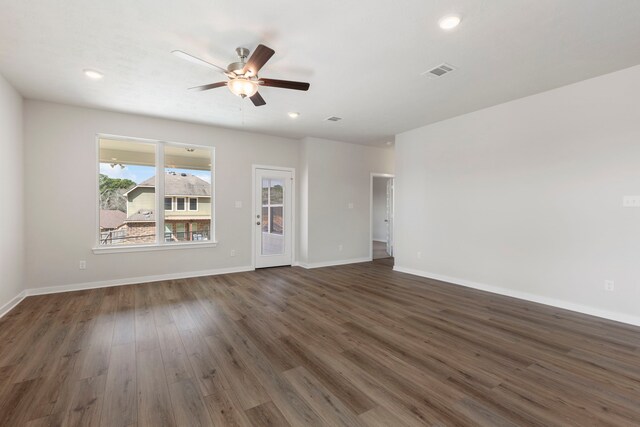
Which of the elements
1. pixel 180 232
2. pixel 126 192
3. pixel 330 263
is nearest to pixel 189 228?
pixel 180 232

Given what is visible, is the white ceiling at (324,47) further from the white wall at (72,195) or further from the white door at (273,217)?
the white door at (273,217)

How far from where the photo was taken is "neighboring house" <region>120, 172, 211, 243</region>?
4.92 meters

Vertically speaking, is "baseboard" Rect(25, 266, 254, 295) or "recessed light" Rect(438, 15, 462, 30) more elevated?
"recessed light" Rect(438, 15, 462, 30)

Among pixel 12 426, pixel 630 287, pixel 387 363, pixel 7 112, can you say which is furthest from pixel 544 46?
pixel 7 112

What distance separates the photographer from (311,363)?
7.66 feet

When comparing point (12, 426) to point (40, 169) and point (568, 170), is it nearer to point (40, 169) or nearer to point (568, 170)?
point (40, 169)

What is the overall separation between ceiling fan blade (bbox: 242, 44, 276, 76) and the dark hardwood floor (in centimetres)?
258

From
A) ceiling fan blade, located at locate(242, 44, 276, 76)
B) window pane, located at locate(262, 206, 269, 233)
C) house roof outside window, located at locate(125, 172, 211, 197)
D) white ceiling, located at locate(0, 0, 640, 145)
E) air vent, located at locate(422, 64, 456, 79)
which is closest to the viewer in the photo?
white ceiling, located at locate(0, 0, 640, 145)

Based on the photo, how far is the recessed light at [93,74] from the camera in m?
3.22

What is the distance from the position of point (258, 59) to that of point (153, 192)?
3.61 metres

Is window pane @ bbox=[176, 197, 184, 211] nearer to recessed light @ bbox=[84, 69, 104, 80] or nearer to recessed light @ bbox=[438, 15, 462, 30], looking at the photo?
recessed light @ bbox=[84, 69, 104, 80]

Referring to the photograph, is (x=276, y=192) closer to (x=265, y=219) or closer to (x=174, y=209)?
(x=265, y=219)

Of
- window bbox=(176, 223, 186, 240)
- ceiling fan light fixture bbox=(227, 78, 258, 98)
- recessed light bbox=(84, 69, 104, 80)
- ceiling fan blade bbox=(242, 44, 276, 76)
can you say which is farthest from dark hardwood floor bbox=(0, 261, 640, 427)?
recessed light bbox=(84, 69, 104, 80)

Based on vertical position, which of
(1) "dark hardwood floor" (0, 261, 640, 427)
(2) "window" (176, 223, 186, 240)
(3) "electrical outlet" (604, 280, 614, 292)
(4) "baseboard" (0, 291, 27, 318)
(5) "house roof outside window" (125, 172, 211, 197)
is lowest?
(1) "dark hardwood floor" (0, 261, 640, 427)
